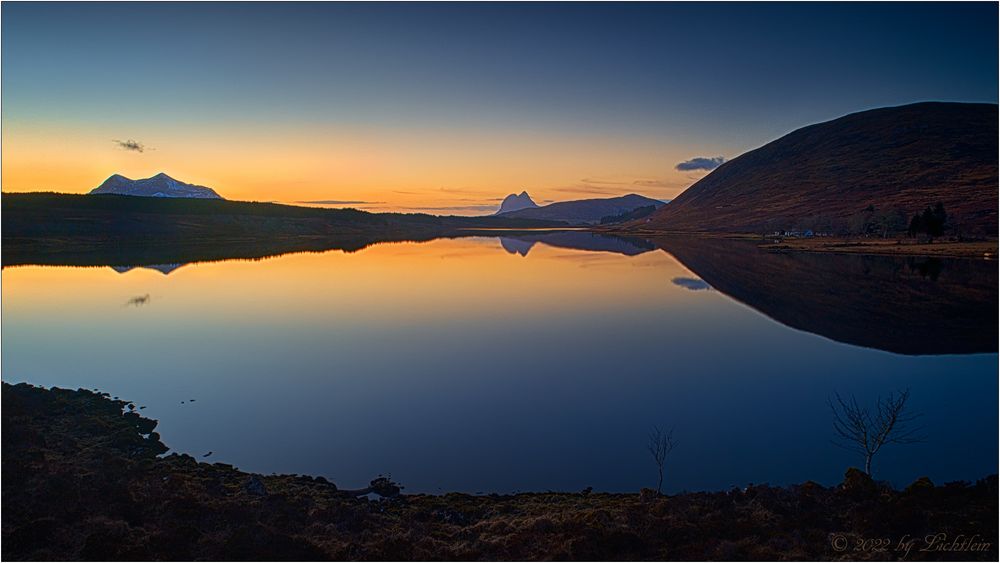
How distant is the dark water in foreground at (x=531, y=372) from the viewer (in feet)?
47.3

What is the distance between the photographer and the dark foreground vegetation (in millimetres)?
9490

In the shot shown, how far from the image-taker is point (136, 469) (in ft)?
43.5

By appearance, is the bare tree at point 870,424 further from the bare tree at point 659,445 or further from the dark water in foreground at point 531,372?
the bare tree at point 659,445

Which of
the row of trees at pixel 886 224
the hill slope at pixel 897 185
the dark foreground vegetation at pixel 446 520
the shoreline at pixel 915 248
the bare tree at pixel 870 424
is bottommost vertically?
the bare tree at pixel 870 424

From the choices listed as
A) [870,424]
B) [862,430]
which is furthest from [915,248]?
[862,430]

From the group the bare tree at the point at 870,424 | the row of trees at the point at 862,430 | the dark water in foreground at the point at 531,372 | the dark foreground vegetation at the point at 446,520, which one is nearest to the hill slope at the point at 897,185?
the dark water in foreground at the point at 531,372

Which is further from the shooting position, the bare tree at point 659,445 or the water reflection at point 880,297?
the water reflection at point 880,297

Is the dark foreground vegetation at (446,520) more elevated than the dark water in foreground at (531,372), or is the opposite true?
the dark foreground vegetation at (446,520)

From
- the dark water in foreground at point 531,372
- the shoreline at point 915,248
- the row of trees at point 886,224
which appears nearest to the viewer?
the dark water in foreground at point 531,372

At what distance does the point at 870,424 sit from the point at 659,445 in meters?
6.67

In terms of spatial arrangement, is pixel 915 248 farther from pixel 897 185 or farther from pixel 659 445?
pixel 897 185

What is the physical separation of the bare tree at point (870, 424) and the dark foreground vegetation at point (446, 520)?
3.03m

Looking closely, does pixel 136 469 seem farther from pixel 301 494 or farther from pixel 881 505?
pixel 881 505

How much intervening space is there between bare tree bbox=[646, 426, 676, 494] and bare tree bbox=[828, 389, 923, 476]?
171 inches
